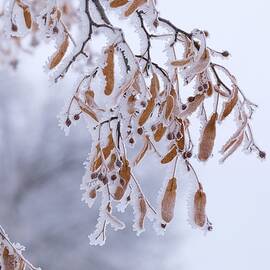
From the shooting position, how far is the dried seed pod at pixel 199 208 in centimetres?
180

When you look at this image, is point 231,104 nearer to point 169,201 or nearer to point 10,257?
point 169,201

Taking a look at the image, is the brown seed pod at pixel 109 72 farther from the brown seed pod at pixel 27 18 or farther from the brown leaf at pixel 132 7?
the brown seed pod at pixel 27 18

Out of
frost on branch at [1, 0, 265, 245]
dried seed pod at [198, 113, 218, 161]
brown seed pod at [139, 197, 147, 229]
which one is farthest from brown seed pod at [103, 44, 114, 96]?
brown seed pod at [139, 197, 147, 229]

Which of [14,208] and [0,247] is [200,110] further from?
[14,208]

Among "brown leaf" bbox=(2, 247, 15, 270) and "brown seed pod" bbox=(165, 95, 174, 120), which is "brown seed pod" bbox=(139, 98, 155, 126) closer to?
"brown seed pod" bbox=(165, 95, 174, 120)

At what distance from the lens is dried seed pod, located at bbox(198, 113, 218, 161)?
1.74 meters

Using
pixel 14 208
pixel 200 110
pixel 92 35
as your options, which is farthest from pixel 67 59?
pixel 14 208

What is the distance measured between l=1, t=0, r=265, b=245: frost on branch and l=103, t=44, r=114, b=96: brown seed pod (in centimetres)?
3

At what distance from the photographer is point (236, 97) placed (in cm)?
177

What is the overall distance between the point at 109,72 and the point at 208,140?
274 millimetres

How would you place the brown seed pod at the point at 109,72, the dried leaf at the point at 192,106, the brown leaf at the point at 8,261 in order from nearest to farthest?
the brown seed pod at the point at 109,72
the dried leaf at the point at 192,106
the brown leaf at the point at 8,261

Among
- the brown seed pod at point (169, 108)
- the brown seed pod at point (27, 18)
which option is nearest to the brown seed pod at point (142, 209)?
the brown seed pod at point (169, 108)

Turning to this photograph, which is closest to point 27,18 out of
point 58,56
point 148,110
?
point 58,56

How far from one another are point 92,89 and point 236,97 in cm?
31
